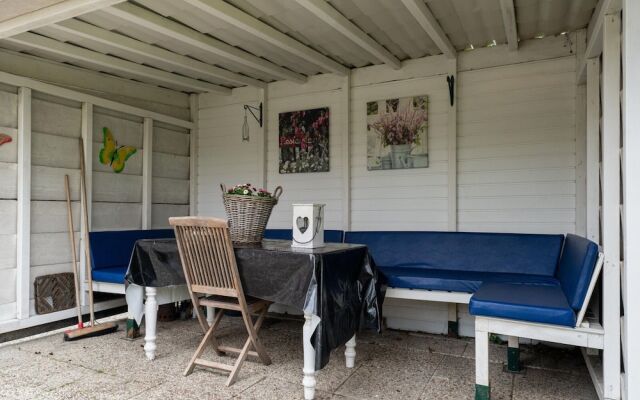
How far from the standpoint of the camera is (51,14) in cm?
311

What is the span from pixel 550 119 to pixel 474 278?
1.73 metres

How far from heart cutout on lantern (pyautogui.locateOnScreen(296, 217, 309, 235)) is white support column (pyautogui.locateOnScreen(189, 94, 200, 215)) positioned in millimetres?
3276

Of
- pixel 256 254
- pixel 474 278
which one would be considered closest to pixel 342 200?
pixel 474 278

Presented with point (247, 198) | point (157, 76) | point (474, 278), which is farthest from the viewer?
point (157, 76)

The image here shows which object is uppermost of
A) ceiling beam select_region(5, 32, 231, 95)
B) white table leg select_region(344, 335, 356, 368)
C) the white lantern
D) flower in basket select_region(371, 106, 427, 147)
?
ceiling beam select_region(5, 32, 231, 95)

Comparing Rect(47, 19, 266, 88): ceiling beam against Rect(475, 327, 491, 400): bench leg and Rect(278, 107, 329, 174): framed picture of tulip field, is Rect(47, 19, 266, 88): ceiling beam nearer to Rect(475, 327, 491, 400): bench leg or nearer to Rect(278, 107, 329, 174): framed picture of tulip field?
Rect(278, 107, 329, 174): framed picture of tulip field

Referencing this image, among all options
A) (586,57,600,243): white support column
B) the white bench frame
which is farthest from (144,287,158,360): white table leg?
(586,57,600,243): white support column

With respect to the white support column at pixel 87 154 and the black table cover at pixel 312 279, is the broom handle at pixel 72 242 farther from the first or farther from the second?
the black table cover at pixel 312 279

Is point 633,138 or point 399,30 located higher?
point 399,30

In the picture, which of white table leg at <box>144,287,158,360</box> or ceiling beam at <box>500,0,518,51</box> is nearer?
ceiling beam at <box>500,0,518,51</box>

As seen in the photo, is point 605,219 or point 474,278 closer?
point 605,219

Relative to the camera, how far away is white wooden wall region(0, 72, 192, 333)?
436cm

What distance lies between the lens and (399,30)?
13.9 ft

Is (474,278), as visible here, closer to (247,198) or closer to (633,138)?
(633,138)
